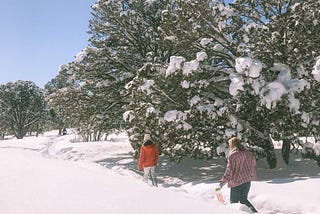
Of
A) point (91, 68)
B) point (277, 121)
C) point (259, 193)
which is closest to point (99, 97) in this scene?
point (91, 68)

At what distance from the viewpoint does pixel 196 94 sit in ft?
36.9

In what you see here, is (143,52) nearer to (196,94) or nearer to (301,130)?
(196,94)

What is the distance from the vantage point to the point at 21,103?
2092 inches

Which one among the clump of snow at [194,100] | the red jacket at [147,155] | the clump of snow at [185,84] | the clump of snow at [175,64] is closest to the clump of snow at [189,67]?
the clump of snow at [175,64]

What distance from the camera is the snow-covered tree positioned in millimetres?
52375

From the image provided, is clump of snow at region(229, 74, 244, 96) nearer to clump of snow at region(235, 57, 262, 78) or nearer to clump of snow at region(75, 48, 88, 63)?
clump of snow at region(235, 57, 262, 78)

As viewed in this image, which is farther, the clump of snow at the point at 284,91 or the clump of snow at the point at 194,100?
the clump of snow at the point at 194,100

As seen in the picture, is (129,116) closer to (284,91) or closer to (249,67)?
(249,67)

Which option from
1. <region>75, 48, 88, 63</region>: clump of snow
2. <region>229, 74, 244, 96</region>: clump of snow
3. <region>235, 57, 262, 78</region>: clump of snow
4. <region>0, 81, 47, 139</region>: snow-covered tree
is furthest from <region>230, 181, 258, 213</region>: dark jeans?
<region>0, 81, 47, 139</region>: snow-covered tree

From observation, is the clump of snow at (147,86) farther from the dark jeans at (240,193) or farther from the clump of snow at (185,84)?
the dark jeans at (240,193)

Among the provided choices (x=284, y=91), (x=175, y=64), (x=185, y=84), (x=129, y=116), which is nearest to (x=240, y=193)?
(x=284, y=91)

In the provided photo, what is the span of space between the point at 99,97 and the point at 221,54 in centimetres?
729

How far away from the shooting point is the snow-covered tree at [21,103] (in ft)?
172

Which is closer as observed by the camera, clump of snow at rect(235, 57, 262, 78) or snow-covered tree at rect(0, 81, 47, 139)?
clump of snow at rect(235, 57, 262, 78)
